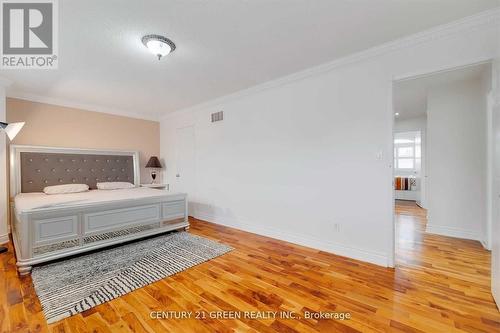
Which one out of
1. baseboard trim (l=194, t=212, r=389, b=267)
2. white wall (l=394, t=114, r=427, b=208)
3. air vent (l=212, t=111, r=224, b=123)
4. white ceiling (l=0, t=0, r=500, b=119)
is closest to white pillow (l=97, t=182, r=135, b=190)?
white ceiling (l=0, t=0, r=500, b=119)

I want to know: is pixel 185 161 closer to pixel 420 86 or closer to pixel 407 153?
pixel 420 86

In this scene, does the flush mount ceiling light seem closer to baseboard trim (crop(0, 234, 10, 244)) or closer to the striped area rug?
the striped area rug

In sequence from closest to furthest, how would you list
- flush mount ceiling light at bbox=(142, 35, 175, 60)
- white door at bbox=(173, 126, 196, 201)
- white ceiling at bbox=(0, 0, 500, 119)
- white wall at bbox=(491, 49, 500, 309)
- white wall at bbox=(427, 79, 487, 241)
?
white wall at bbox=(491, 49, 500, 309) < white ceiling at bbox=(0, 0, 500, 119) < flush mount ceiling light at bbox=(142, 35, 175, 60) < white wall at bbox=(427, 79, 487, 241) < white door at bbox=(173, 126, 196, 201)

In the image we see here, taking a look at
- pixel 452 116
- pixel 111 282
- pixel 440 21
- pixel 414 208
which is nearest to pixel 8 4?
pixel 111 282

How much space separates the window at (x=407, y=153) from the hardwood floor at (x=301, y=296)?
15.2ft

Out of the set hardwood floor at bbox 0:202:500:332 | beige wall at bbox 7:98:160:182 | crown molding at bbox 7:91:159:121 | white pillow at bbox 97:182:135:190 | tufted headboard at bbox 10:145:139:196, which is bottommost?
hardwood floor at bbox 0:202:500:332

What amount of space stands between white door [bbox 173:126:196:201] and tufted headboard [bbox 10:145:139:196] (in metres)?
0.88

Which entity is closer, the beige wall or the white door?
the beige wall

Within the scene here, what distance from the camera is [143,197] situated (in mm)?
3195

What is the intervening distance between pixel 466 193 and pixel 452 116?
4.02ft

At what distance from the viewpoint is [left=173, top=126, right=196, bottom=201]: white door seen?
4.75m

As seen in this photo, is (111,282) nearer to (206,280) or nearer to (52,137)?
(206,280)

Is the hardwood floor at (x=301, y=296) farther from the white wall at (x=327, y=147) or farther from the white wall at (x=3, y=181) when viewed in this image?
the white wall at (x=3, y=181)

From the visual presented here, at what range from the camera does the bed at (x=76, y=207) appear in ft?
7.80
